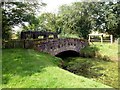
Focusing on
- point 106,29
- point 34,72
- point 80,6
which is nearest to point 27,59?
point 34,72

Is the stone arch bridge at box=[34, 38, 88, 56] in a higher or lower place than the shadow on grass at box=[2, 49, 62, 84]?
higher

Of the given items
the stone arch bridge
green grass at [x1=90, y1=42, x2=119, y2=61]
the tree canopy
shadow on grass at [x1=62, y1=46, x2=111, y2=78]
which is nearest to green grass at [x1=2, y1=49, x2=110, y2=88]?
the stone arch bridge

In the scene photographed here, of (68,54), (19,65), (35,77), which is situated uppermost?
(19,65)

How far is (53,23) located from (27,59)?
1456 inches

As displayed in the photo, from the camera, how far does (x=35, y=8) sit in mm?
26250

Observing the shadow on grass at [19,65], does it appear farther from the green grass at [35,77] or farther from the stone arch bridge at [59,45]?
the stone arch bridge at [59,45]

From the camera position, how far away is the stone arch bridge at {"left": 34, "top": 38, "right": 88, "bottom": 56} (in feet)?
81.3

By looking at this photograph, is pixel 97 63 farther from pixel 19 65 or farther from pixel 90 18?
pixel 90 18

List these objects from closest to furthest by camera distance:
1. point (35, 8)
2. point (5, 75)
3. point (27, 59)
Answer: point (5, 75), point (27, 59), point (35, 8)

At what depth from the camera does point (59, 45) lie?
28.3m

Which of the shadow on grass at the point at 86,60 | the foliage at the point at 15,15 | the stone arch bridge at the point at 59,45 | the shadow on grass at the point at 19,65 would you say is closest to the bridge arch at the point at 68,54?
the stone arch bridge at the point at 59,45

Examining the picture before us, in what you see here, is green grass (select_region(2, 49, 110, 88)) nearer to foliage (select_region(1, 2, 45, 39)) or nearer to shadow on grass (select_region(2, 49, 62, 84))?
shadow on grass (select_region(2, 49, 62, 84))

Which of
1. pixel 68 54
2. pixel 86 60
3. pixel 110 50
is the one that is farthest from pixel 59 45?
pixel 110 50

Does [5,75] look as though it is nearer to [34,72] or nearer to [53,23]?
[34,72]
